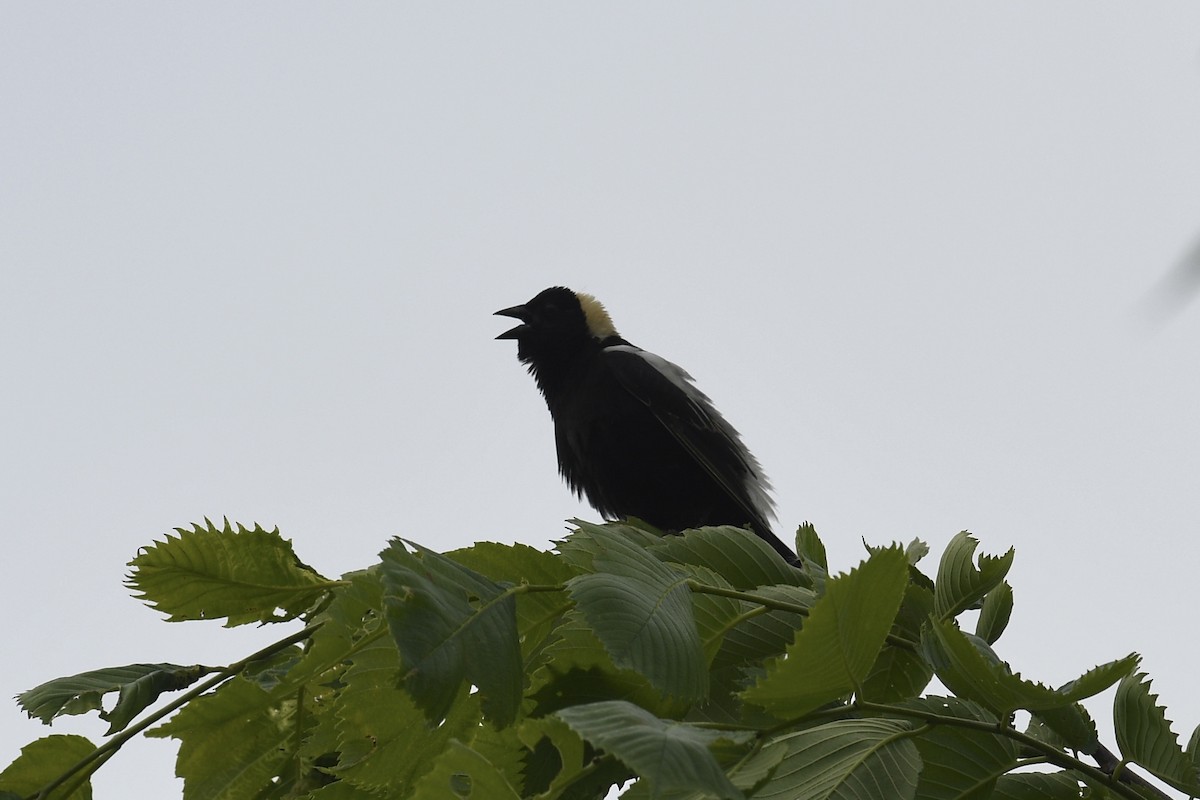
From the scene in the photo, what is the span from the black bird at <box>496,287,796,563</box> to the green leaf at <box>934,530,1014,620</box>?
364 cm

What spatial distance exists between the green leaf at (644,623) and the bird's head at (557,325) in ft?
16.5

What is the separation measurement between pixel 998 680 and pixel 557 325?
207 inches

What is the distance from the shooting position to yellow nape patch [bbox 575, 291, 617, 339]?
6.36 m

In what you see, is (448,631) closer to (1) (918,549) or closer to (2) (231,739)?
(2) (231,739)

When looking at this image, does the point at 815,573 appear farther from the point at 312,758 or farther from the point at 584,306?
the point at 584,306

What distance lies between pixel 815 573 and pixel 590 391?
4.33 metres

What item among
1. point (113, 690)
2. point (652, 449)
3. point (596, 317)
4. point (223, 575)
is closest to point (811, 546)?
point (223, 575)

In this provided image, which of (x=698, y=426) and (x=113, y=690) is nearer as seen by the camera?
(x=113, y=690)

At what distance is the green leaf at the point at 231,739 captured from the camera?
1182 mm

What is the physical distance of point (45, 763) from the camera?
1.21 meters

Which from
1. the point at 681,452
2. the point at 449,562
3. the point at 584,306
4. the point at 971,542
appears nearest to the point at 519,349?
the point at 584,306

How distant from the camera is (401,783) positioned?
1.14m

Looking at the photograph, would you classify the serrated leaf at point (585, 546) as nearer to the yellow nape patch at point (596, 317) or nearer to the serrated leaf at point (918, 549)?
the serrated leaf at point (918, 549)

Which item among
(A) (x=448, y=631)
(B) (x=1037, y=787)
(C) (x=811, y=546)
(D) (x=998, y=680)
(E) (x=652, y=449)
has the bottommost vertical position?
(B) (x=1037, y=787)
